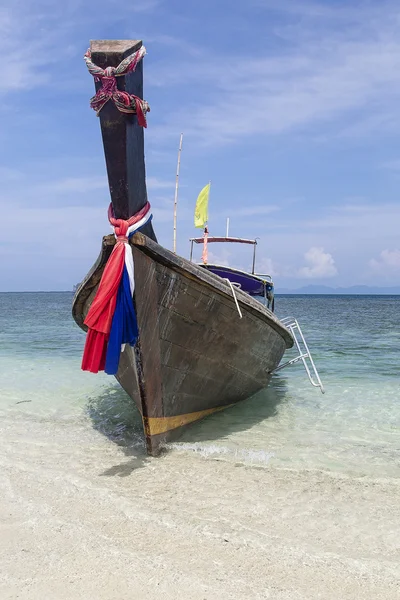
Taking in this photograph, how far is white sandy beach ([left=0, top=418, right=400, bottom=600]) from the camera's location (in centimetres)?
301

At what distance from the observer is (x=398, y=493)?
185 inches

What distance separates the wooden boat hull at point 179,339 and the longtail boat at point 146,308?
1 cm

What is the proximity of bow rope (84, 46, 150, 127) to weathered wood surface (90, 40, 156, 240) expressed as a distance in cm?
4

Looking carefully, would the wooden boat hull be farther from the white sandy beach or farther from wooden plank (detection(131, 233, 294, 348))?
the white sandy beach

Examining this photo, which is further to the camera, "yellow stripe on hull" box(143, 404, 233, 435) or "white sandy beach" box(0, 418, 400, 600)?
"yellow stripe on hull" box(143, 404, 233, 435)

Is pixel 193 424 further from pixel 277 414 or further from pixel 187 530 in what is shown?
pixel 187 530

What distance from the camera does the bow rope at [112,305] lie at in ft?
15.4

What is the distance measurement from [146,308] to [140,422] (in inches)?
110

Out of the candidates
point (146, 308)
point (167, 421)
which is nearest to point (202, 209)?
point (146, 308)

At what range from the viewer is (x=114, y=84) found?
4277 millimetres

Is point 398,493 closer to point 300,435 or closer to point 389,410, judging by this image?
point 300,435

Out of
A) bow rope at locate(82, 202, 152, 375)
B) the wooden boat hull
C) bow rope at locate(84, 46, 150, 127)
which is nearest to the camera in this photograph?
bow rope at locate(84, 46, 150, 127)

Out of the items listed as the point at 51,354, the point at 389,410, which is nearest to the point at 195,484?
the point at 389,410

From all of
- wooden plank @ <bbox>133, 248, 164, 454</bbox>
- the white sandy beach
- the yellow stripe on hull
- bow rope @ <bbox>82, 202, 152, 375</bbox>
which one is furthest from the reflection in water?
bow rope @ <bbox>82, 202, 152, 375</bbox>
